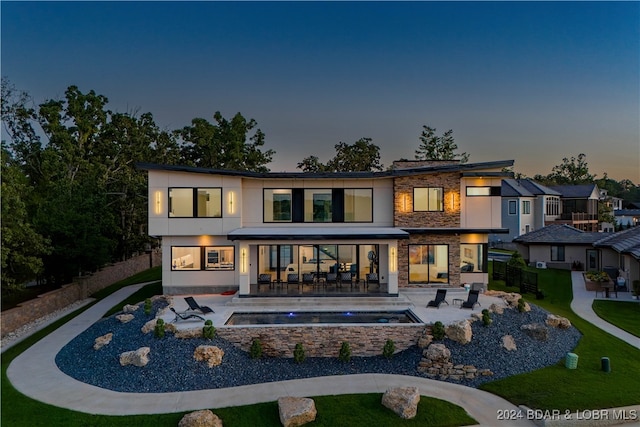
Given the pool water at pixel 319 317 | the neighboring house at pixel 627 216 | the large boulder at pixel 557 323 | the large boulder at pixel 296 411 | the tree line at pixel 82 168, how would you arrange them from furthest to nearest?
the neighboring house at pixel 627 216 → the tree line at pixel 82 168 → the large boulder at pixel 557 323 → the pool water at pixel 319 317 → the large boulder at pixel 296 411

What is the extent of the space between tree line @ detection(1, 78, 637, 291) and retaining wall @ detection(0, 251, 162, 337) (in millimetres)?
956

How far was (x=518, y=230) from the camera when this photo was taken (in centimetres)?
4284

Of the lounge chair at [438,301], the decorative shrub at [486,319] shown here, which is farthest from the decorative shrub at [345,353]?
the lounge chair at [438,301]

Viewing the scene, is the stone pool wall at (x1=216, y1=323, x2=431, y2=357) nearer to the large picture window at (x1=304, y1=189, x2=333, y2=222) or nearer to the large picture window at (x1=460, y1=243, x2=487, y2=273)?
the large picture window at (x1=304, y1=189, x2=333, y2=222)

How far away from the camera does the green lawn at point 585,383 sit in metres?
9.47

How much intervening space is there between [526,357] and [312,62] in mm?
23973

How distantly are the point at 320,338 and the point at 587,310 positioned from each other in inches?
608

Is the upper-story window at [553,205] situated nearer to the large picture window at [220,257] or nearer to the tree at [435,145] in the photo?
the tree at [435,145]

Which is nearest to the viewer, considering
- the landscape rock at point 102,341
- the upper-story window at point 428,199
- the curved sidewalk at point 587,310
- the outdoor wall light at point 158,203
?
the landscape rock at point 102,341

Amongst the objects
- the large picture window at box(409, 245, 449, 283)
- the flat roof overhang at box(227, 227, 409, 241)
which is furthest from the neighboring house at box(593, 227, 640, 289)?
the flat roof overhang at box(227, 227, 409, 241)

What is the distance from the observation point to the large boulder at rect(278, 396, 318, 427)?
338 inches

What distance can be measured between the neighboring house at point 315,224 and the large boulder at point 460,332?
19.6 feet

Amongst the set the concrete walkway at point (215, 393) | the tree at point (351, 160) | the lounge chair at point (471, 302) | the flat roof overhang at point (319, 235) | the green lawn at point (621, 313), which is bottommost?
the green lawn at point (621, 313)

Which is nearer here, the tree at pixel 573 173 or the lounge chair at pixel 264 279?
the lounge chair at pixel 264 279
